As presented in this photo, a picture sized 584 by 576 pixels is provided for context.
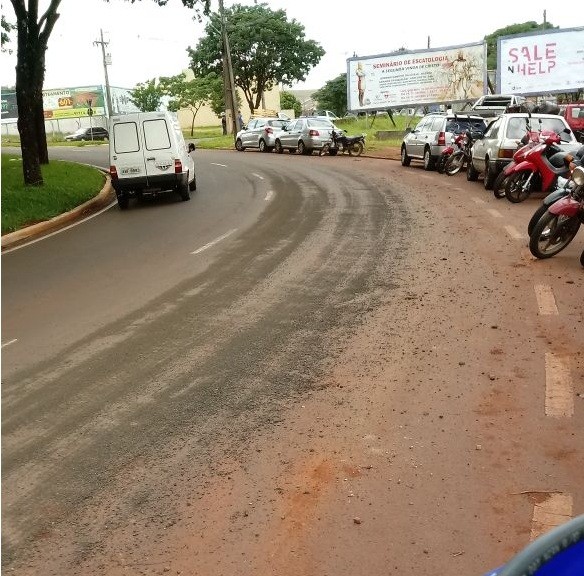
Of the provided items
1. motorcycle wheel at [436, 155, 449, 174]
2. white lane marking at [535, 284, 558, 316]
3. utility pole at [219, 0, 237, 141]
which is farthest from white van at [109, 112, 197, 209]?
utility pole at [219, 0, 237, 141]

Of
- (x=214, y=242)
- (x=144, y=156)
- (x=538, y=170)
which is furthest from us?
(x=144, y=156)

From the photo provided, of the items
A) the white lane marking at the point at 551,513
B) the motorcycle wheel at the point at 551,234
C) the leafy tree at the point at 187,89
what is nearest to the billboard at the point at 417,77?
the leafy tree at the point at 187,89

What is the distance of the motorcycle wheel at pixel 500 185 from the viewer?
14172 mm

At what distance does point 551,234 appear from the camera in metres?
9.13

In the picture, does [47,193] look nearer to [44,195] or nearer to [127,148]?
[44,195]

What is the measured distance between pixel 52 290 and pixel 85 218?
24.4 ft

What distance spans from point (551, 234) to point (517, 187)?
5.32 metres

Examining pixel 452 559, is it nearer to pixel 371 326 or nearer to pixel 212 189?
pixel 371 326

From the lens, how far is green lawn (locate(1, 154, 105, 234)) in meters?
15.5

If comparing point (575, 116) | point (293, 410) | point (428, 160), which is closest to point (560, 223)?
point (293, 410)

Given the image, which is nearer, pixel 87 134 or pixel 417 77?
pixel 417 77

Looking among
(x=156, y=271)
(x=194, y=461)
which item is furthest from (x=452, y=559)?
(x=156, y=271)

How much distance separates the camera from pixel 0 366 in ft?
20.6

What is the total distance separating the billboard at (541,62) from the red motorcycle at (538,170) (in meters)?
24.0
